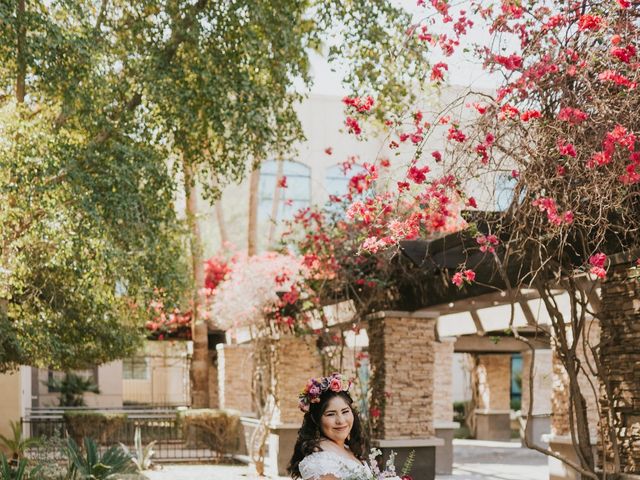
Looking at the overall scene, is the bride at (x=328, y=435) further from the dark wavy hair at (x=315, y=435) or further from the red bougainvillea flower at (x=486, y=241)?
the red bougainvillea flower at (x=486, y=241)

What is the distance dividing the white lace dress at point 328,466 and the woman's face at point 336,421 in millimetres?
116

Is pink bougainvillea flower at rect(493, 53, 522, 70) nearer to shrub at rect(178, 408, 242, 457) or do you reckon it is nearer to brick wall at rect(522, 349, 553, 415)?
shrub at rect(178, 408, 242, 457)

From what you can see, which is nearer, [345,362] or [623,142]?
[623,142]

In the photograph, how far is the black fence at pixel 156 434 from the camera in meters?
20.6

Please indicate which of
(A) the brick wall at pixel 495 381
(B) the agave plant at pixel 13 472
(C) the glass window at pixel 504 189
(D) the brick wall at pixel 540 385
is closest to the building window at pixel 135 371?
(A) the brick wall at pixel 495 381

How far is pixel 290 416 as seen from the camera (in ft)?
57.6

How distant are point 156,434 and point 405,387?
1063 centimetres

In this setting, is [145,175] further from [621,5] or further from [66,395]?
[66,395]

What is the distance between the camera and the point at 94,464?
1056 centimetres

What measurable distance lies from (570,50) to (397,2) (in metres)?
5.84

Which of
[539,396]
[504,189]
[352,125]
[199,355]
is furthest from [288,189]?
[504,189]

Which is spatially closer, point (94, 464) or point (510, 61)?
point (510, 61)

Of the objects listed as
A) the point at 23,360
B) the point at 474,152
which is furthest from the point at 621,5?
the point at 23,360

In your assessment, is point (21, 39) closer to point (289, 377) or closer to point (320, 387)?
point (320, 387)
